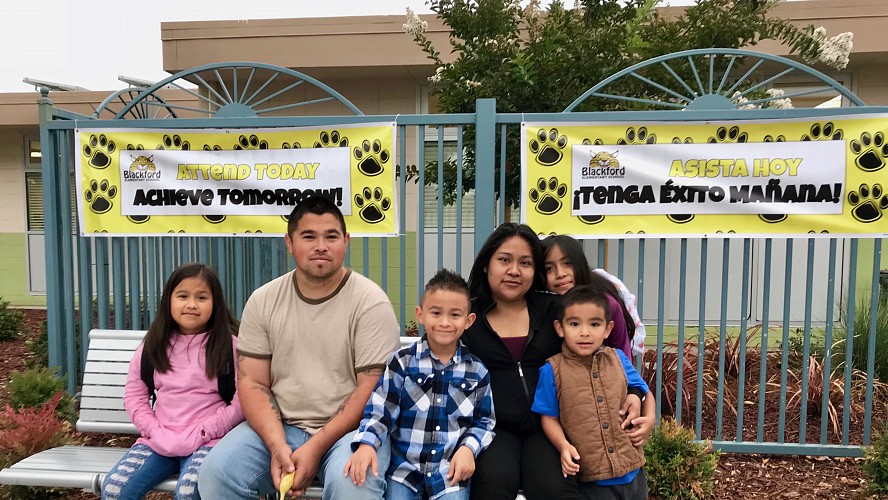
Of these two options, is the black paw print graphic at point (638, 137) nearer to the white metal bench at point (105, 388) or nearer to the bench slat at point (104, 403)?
the white metal bench at point (105, 388)

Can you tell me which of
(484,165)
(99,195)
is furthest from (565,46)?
(99,195)

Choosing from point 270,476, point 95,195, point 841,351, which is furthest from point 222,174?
point 841,351

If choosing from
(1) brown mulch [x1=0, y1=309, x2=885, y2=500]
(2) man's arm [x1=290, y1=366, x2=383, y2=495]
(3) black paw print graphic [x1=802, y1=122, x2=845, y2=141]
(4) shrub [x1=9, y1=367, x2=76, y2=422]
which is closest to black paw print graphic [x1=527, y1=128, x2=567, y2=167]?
(3) black paw print graphic [x1=802, y1=122, x2=845, y2=141]

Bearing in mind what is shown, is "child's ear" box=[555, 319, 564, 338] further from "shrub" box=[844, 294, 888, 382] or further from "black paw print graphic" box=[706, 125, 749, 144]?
"shrub" box=[844, 294, 888, 382]

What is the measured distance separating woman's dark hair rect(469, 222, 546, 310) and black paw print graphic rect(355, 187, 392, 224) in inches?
52.3

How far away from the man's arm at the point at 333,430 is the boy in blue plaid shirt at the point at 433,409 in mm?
93

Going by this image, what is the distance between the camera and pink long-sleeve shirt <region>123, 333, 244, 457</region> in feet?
8.80

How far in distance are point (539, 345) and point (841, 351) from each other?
370cm

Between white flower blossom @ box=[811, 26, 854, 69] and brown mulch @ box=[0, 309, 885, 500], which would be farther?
white flower blossom @ box=[811, 26, 854, 69]

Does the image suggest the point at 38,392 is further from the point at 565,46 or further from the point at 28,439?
the point at 565,46

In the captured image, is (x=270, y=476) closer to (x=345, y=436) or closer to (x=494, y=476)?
(x=345, y=436)

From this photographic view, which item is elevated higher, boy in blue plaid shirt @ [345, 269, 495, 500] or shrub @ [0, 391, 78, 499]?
boy in blue plaid shirt @ [345, 269, 495, 500]

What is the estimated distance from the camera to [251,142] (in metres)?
3.98

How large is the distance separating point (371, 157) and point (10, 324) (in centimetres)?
650
